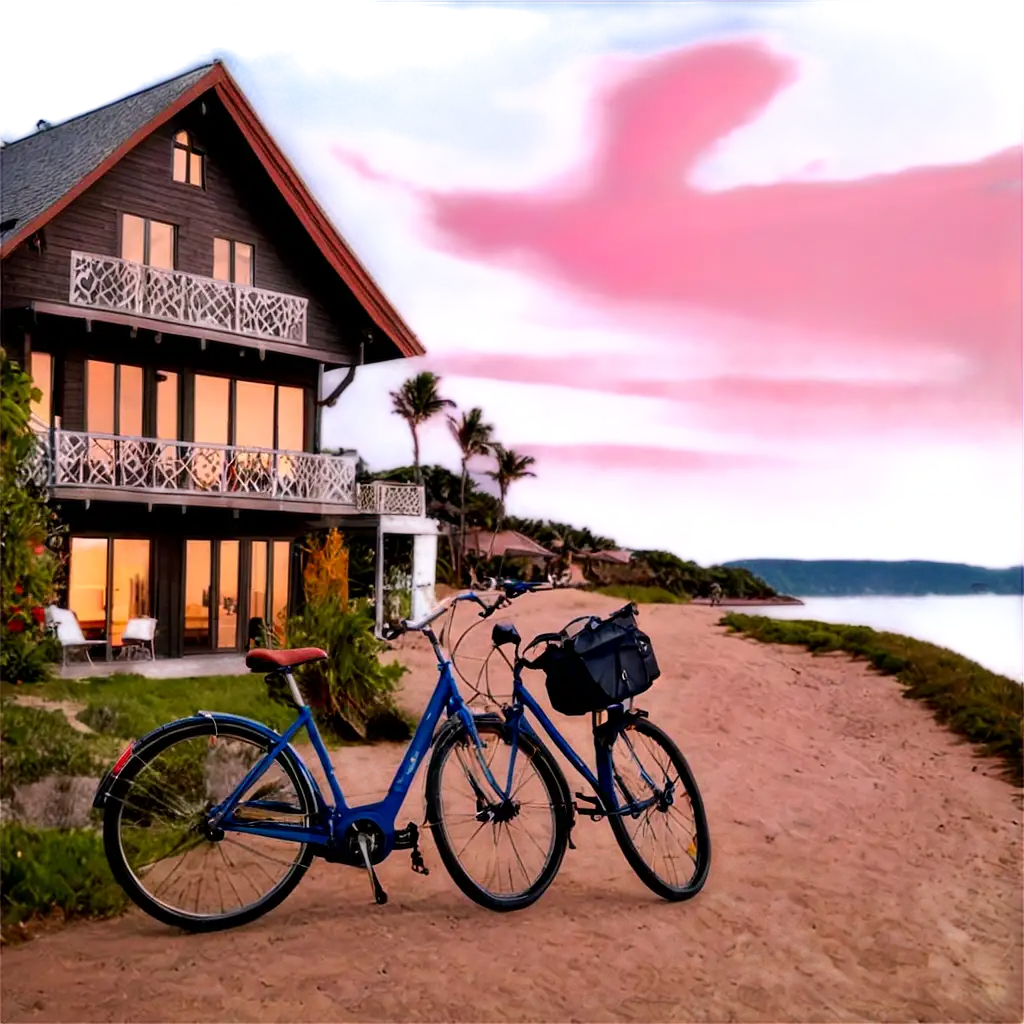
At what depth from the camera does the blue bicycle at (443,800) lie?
3.86 meters

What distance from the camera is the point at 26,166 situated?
44.2 feet

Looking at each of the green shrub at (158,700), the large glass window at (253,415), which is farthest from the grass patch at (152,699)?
the large glass window at (253,415)

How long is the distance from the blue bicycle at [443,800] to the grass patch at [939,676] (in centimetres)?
537

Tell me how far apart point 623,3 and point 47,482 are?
8.08m

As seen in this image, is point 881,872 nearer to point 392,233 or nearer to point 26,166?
point 392,233

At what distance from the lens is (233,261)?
13656 millimetres

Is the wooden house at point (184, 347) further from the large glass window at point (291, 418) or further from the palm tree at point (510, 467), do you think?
the palm tree at point (510, 467)

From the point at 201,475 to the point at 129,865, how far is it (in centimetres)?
905

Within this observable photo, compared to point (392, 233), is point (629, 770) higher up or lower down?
lower down

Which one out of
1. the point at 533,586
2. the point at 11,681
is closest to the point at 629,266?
the point at 533,586

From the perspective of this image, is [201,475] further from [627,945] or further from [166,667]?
[627,945]

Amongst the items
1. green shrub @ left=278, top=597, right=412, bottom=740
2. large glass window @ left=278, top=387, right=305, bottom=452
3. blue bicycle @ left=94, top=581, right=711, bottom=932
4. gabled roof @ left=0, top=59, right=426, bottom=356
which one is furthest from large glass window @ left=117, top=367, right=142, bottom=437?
blue bicycle @ left=94, top=581, right=711, bottom=932

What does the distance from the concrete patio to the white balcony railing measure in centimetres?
379

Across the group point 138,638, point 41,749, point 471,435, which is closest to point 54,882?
point 41,749
